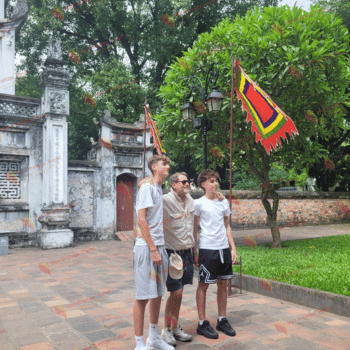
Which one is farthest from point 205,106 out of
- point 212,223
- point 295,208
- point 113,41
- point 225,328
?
point 113,41

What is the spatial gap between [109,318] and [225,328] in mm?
1554

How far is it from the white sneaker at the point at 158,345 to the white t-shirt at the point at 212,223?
1.10 meters

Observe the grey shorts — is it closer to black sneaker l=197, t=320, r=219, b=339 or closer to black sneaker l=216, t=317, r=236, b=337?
black sneaker l=197, t=320, r=219, b=339

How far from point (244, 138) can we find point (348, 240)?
4859mm

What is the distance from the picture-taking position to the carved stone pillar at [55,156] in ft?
38.1

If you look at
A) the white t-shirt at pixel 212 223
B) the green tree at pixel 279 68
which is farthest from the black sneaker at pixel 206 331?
the green tree at pixel 279 68

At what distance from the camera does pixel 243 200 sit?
1588 centimetres

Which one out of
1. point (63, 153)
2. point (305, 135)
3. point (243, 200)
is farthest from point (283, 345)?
point (243, 200)

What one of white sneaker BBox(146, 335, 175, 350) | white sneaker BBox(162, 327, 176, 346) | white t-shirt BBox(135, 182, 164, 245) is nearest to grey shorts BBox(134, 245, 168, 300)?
white t-shirt BBox(135, 182, 164, 245)

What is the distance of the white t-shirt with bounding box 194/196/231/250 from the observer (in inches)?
158

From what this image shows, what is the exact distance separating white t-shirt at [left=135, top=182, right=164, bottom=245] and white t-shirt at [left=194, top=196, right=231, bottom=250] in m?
0.75

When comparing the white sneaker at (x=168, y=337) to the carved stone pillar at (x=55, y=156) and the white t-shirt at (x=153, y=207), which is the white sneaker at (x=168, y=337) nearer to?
the white t-shirt at (x=153, y=207)

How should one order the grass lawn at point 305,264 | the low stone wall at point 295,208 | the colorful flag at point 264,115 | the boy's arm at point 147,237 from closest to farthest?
1. the boy's arm at point 147,237
2. the colorful flag at point 264,115
3. the grass lawn at point 305,264
4. the low stone wall at point 295,208

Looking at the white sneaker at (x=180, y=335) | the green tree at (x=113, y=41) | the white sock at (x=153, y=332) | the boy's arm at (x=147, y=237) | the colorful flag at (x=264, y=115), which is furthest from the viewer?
the green tree at (x=113, y=41)
